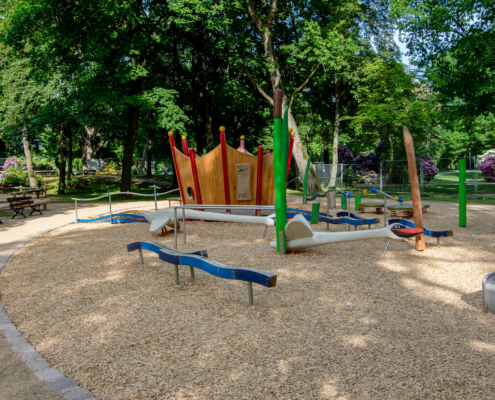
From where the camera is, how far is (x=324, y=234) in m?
6.65

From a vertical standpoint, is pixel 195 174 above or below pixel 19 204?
above

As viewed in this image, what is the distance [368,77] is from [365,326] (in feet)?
67.9

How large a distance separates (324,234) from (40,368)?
15.4ft

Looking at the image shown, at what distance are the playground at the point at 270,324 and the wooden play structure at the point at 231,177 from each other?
3.96 meters

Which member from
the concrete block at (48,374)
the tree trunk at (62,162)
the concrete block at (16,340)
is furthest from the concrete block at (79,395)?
the tree trunk at (62,162)

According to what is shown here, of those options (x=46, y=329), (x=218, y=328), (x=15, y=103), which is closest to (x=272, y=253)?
(x=218, y=328)

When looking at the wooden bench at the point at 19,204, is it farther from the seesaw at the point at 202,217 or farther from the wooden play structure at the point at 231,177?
the seesaw at the point at 202,217

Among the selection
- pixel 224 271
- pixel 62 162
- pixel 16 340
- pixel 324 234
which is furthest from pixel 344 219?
pixel 62 162

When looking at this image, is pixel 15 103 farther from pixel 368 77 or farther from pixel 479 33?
pixel 479 33

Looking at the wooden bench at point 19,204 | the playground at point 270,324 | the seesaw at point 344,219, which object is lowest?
the playground at point 270,324

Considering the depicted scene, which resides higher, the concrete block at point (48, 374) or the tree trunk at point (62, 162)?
the tree trunk at point (62, 162)

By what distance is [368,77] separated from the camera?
21938 millimetres

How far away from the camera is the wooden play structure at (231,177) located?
1084cm

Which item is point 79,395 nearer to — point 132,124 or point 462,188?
point 462,188
